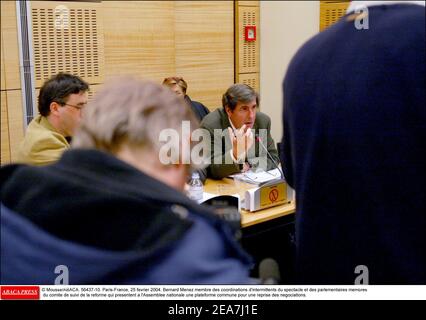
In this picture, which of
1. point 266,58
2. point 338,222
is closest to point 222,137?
point 266,58

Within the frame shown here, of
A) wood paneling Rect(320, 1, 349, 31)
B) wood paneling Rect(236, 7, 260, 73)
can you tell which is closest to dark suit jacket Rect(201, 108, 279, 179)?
wood paneling Rect(320, 1, 349, 31)

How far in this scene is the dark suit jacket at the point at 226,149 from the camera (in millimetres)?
2482

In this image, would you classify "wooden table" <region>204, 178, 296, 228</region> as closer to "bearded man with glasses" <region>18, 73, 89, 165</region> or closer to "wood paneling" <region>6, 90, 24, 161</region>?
"bearded man with glasses" <region>18, 73, 89, 165</region>

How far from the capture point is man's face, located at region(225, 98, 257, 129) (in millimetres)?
2757

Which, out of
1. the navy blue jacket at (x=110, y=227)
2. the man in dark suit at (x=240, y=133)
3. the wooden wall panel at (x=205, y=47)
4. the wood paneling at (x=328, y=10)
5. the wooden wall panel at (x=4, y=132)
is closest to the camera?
the navy blue jacket at (x=110, y=227)

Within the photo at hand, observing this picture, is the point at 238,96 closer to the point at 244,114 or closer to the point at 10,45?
the point at 244,114

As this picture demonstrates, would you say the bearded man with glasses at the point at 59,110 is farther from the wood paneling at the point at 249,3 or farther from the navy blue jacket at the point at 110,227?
the wood paneling at the point at 249,3

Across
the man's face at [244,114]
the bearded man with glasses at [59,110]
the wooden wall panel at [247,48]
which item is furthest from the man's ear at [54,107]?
the wooden wall panel at [247,48]

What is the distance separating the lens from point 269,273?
899 millimetres

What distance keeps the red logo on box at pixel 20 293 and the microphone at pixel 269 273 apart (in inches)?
14.2

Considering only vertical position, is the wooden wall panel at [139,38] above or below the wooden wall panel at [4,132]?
above

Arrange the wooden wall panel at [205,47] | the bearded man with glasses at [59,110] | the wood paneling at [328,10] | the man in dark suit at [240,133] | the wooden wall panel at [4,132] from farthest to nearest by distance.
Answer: the wooden wall panel at [205,47]
the wood paneling at [328,10]
the wooden wall panel at [4,132]
the man in dark suit at [240,133]
the bearded man with glasses at [59,110]
